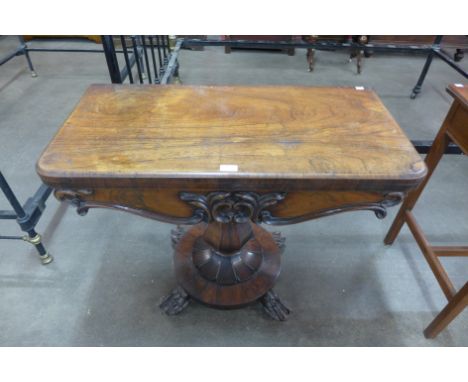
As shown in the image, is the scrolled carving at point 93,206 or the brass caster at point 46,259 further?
the brass caster at point 46,259

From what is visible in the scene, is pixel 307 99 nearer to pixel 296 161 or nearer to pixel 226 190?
pixel 296 161

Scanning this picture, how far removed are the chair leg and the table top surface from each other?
1.95 ft

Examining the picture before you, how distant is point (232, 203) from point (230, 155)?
120 millimetres

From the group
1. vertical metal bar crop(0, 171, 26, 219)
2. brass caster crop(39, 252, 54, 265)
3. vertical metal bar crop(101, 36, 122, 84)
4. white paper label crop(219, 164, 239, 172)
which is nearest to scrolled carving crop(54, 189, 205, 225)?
white paper label crop(219, 164, 239, 172)

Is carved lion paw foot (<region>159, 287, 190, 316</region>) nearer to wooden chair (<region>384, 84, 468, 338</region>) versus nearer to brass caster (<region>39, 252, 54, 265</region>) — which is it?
brass caster (<region>39, 252, 54, 265</region>)

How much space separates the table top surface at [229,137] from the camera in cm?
73

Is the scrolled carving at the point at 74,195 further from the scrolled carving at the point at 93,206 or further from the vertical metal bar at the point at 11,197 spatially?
the vertical metal bar at the point at 11,197

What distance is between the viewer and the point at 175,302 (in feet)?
4.20

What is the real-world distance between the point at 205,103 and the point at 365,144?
49cm

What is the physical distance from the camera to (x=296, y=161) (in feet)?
2.48

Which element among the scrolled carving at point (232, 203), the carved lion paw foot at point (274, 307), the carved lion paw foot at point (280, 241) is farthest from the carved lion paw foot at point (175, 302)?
the scrolled carving at point (232, 203)

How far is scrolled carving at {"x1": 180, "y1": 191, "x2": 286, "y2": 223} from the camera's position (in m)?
0.77

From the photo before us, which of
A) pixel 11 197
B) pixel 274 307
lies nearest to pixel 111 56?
pixel 11 197

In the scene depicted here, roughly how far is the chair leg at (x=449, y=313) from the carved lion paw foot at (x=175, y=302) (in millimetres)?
963
